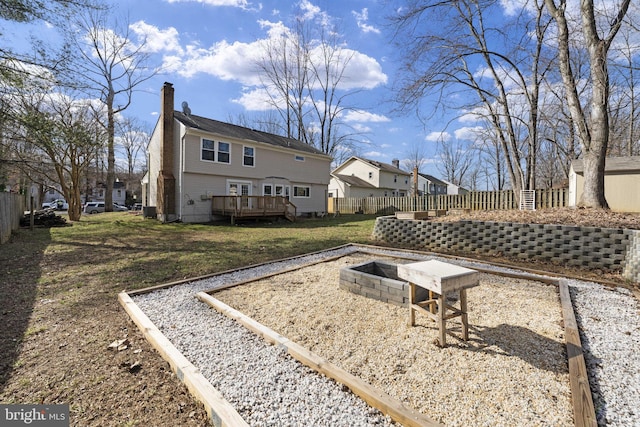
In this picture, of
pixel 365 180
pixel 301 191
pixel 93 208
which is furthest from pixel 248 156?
pixel 93 208

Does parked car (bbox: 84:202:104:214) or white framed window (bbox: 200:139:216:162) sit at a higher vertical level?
white framed window (bbox: 200:139:216:162)

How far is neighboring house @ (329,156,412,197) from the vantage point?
29.5m

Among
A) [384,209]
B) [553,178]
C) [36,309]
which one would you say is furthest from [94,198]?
[553,178]

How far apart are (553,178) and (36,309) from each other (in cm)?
4035

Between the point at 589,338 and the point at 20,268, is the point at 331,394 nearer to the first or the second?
the point at 589,338

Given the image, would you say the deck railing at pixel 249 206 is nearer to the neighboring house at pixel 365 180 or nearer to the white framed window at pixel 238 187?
the white framed window at pixel 238 187

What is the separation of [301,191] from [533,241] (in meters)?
15.8

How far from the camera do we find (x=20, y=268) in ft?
17.9

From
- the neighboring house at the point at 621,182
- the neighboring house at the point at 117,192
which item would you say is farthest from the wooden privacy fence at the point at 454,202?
the neighboring house at the point at 117,192

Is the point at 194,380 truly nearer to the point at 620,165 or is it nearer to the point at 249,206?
the point at 249,206

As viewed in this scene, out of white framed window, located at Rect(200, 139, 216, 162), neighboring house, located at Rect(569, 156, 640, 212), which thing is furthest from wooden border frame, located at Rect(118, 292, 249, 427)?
neighboring house, located at Rect(569, 156, 640, 212)

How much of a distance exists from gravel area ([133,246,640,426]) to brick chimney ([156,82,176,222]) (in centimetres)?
1188

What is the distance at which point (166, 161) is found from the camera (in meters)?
14.6

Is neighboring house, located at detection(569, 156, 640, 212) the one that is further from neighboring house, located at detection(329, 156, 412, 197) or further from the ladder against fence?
neighboring house, located at detection(329, 156, 412, 197)
